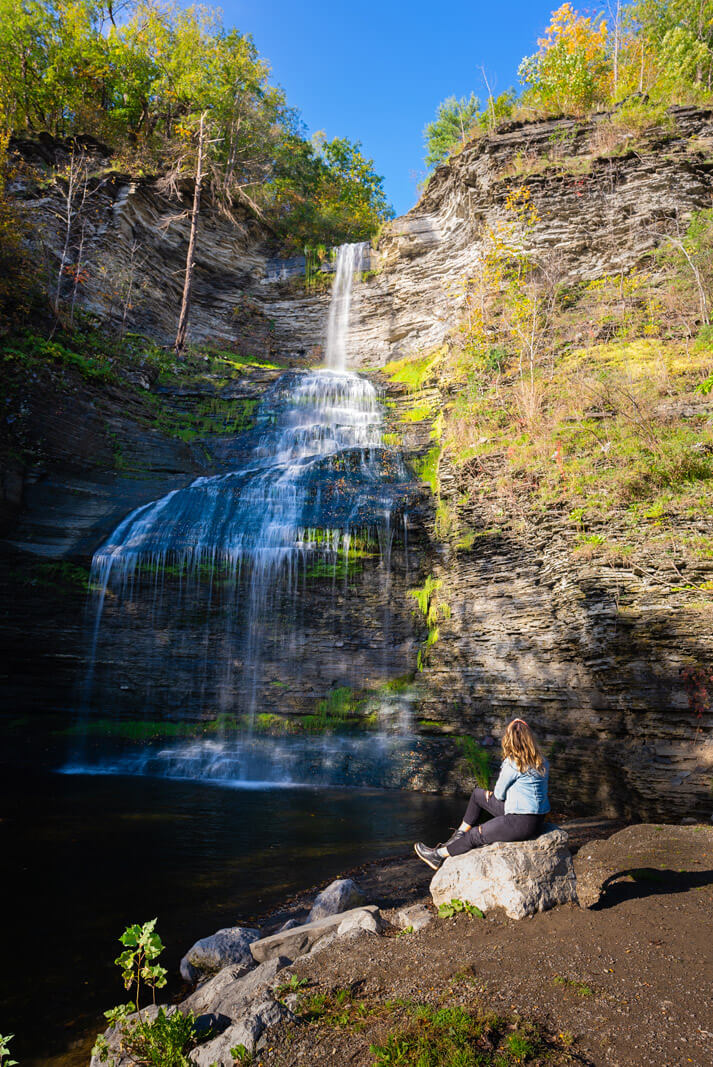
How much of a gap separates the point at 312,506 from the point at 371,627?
3571 millimetres

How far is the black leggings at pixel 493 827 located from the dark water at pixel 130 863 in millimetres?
2379

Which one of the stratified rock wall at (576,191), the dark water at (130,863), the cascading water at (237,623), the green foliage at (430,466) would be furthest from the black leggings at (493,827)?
the stratified rock wall at (576,191)

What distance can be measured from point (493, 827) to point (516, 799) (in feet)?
1.03

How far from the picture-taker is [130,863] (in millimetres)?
6500

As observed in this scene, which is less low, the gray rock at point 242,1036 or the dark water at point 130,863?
the gray rock at point 242,1036

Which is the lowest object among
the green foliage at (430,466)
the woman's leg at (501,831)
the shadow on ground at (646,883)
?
the shadow on ground at (646,883)

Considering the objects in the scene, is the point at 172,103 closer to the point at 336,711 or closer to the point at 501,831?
the point at 336,711

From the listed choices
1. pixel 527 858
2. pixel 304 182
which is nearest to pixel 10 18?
pixel 304 182

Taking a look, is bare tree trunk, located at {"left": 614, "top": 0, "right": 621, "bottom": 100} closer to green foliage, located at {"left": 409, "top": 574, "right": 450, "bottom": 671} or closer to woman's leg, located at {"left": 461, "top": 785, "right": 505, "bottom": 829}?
green foliage, located at {"left": 409, "top": 574, "right": 450, "bottom": 671}

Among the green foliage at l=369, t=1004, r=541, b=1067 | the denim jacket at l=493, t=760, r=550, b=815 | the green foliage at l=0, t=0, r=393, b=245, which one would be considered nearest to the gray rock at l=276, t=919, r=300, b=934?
the denim jacket at l=493, t=760, r=550, b=815

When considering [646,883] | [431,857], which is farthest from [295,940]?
[646,883]

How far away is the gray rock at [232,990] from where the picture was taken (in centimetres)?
335

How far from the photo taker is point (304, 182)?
31.3m

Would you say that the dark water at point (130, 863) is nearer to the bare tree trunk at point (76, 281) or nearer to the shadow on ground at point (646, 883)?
the shadow on ground at point (646, 883)
